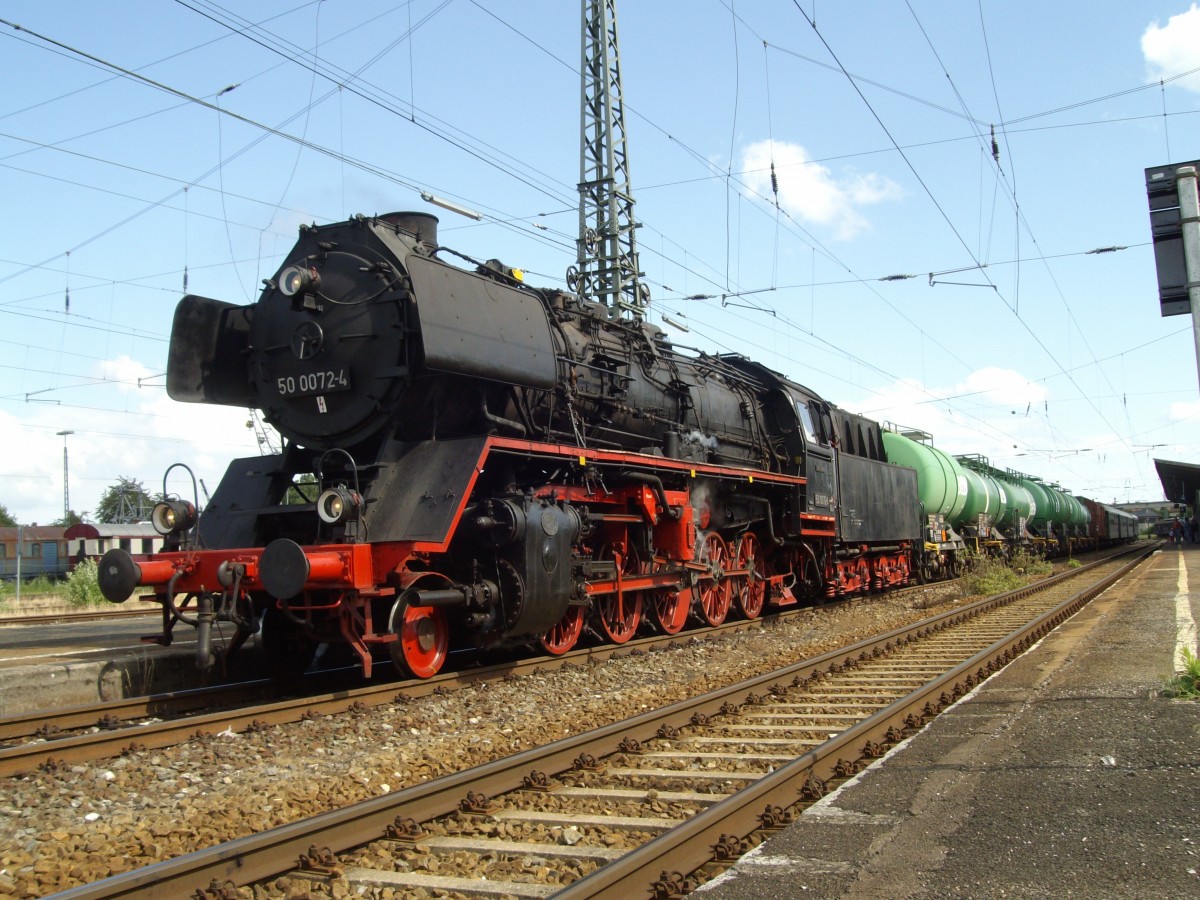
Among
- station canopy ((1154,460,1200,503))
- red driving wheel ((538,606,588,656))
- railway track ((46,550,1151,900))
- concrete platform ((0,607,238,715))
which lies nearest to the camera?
railway track ((46,550,1151,900))

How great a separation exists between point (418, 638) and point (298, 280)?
327 cm

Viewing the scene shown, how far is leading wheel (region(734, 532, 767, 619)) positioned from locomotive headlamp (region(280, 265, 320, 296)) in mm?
7252

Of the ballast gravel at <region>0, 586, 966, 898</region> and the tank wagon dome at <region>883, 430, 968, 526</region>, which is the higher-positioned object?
the tank wagon dome at <region>883, 430, 968, 526</region>

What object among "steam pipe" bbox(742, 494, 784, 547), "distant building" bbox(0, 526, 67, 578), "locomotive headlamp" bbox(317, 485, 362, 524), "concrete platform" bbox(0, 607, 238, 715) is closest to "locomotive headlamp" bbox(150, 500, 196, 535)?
"concrete platform" bbox(0, 607, 238, 715)

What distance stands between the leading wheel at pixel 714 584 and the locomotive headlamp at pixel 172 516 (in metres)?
6.17

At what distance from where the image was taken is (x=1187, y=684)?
6.85 metres

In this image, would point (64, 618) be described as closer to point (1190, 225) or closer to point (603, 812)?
point (603, 812)

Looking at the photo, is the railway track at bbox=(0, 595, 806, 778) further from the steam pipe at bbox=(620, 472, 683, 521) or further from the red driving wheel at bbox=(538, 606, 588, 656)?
the steam pipe at bbox=(620, 472, 683, 521)

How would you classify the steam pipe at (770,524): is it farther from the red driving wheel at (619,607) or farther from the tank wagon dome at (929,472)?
the tank wagon dome at (929,472)

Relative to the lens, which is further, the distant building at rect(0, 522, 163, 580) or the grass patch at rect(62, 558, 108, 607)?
the distant building at rect(0, 522, 163, 580)

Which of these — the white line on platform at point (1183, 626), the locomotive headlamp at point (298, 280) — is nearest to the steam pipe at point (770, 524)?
the white line on platform at point (1183, 626)

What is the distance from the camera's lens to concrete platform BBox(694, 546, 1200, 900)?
352cm

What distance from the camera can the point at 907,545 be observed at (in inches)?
824

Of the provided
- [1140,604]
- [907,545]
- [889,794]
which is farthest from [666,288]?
[889,794]
